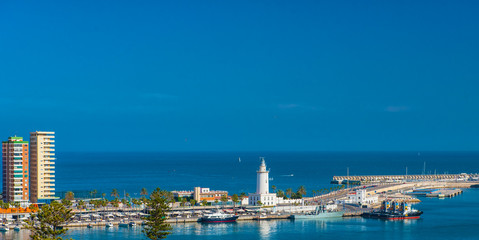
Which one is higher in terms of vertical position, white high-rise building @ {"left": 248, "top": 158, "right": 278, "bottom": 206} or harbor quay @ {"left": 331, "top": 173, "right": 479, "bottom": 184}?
harbor quay @ {"left": 331, "top": 173, "right": 479, "bottom": 184}

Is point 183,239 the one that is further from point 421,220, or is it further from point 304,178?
point 304,178

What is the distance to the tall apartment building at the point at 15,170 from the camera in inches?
2692

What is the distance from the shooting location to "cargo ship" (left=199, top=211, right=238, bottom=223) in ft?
205

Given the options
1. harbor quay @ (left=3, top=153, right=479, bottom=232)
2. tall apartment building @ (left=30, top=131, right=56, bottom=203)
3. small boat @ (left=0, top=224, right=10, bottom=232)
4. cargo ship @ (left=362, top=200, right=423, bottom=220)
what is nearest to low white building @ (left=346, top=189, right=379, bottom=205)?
harbor quay @ (left=3, top=153, right=479, bottom=232)

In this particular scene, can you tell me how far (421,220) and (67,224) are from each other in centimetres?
3129

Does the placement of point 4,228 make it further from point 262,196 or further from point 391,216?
point 391,216

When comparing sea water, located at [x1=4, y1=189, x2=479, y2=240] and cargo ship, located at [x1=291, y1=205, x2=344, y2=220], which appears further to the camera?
cargo ship, located at [x1=291, y1=205, x2=344, y2=220]

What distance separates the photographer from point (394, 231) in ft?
196

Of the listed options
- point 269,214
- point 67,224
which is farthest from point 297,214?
point 67,224

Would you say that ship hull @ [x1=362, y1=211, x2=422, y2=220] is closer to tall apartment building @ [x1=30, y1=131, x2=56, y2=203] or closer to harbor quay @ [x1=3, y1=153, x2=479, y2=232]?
harbor quay @ [x1=3, y1=153, x2=479, y2=232]

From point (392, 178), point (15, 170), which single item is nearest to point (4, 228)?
point (15, 170)

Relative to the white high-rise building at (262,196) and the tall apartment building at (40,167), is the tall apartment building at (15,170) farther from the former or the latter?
the white high-rise building at (262,196)

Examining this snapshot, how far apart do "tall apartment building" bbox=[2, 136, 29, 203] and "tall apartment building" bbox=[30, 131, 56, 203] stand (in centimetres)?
76

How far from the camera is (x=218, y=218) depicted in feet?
205
